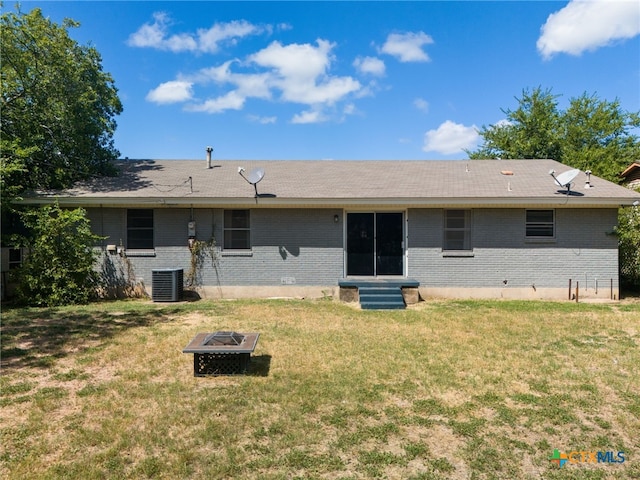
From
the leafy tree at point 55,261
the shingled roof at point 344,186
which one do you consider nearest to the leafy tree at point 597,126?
the shingled roof at point 344,186

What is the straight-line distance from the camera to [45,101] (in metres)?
11.5

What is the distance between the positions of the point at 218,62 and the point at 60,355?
12611 mm

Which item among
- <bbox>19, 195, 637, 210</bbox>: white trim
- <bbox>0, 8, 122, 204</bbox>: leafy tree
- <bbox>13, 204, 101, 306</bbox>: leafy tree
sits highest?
<bbox>0, 8, 122, 204</bbox>: leafy tree

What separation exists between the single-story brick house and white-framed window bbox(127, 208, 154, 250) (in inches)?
1.2

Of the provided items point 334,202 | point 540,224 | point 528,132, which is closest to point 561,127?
point 528,132

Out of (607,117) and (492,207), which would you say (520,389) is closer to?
(492,207)

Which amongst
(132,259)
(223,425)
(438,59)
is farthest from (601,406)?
(438,59)

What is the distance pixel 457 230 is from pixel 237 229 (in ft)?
21.7

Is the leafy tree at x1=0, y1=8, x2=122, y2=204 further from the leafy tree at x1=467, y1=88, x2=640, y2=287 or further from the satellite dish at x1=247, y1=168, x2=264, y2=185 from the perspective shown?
the leafy tree at x1=467, y1=88, x2=640, y2=287

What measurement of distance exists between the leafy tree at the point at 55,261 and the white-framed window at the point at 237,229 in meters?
3.51

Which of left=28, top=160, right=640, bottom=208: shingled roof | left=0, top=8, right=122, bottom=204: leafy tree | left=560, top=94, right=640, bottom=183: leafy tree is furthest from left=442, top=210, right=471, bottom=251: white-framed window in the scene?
left=560, top=94, right=640, bottom=183: leafy tree

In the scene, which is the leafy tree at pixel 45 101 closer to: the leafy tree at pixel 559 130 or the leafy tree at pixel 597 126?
the leafy tree at pixel 559 130

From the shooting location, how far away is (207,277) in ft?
36.2

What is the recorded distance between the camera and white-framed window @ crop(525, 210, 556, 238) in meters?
10.9
